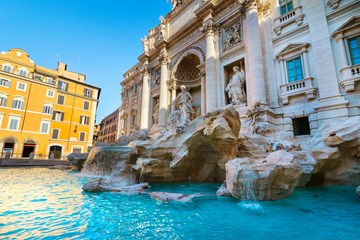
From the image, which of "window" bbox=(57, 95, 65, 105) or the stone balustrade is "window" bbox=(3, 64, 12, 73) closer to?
"window" bbox=(57, 95, 65, 105)

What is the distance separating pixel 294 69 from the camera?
10336mm

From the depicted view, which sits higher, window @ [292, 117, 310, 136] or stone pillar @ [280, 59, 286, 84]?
stone pillar @ [280, 59, 286, 84]

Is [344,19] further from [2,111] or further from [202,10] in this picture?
[2,111]

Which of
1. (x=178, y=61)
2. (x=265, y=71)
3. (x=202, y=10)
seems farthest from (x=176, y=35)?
(x=265, y=71)

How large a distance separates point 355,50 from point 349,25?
123 cm

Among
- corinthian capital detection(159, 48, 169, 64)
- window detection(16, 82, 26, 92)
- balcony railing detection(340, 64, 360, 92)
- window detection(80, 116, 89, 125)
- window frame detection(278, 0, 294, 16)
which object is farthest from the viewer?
window detection(80, 116, 89, 125)

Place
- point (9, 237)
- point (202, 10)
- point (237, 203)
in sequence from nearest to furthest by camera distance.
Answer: point (9, 237), point (237, 203), point (202, 10)

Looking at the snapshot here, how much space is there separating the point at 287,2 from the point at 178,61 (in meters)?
9.31

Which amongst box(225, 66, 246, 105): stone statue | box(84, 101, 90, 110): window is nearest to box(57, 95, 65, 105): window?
box(84, 101, 90, 110): window

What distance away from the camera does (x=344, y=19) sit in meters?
8.96

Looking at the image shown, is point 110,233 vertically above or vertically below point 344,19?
below

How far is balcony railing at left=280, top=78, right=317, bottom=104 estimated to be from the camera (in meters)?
9.25

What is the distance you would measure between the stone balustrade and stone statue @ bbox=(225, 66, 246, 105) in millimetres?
3125

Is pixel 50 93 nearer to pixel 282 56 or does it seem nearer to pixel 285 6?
pixel 282 56
